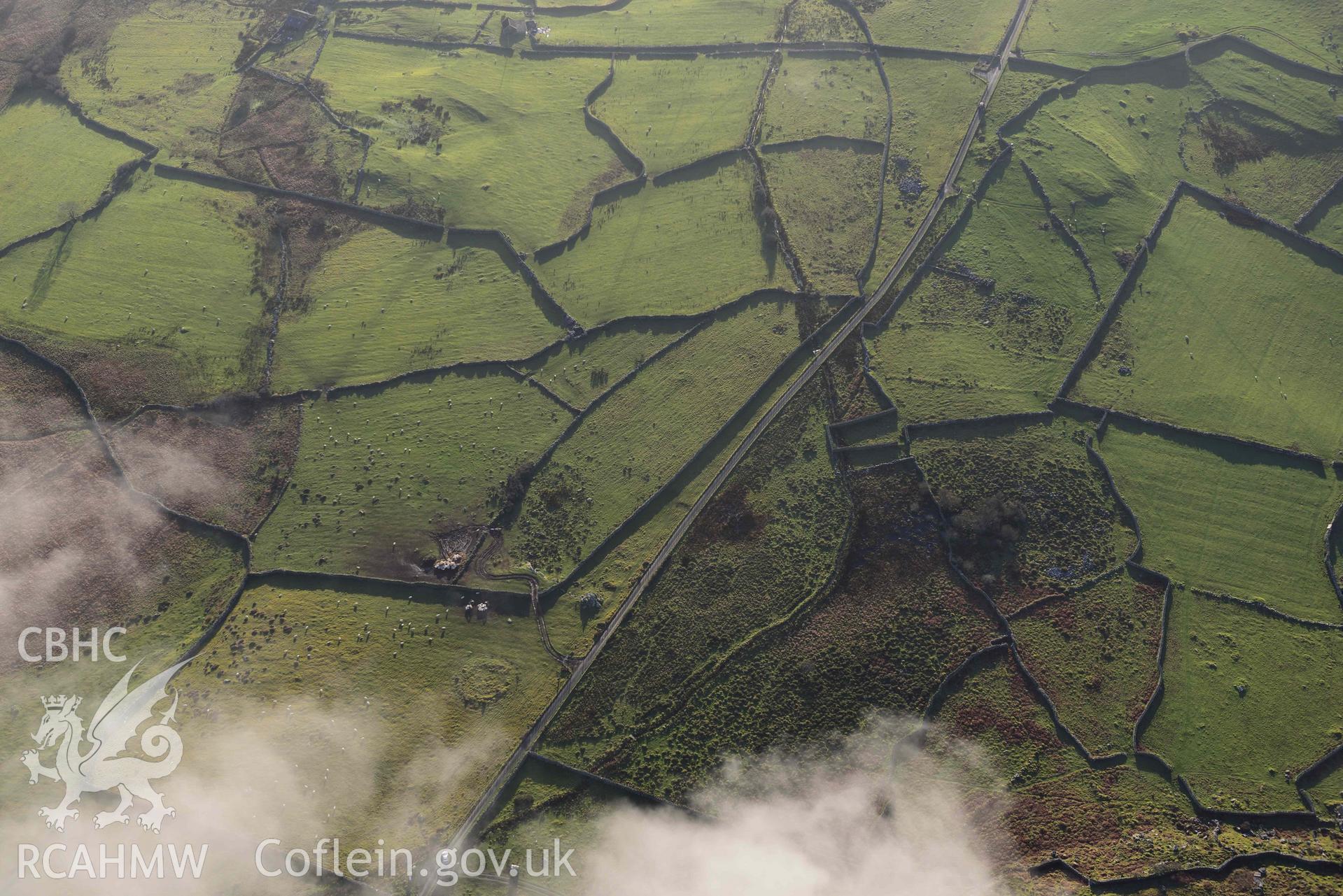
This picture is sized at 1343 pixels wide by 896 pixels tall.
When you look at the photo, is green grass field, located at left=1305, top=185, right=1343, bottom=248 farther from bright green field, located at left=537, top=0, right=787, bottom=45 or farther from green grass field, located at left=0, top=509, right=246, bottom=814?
green grass field, located at left=0, top=509, right=246, bottom=814

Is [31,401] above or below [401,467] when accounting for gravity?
above

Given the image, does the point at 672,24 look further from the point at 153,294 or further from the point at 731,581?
the point at 731,581

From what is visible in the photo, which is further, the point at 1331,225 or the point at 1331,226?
the point at 1331,225

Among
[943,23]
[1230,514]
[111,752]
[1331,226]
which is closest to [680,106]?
[943,23]

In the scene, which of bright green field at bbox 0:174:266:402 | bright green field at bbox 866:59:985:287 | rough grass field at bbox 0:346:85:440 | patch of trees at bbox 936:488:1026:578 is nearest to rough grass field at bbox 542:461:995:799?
patch of trees at bbox 936:488:1026:578

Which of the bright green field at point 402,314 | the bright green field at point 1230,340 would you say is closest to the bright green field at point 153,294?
the bright green field at point 402,314

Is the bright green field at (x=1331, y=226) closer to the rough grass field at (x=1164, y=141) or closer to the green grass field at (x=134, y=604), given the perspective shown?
the rough grass field at (x=1164, y=141)

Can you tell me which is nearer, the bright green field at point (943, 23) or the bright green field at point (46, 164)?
the bright green field at point (46, 164)
